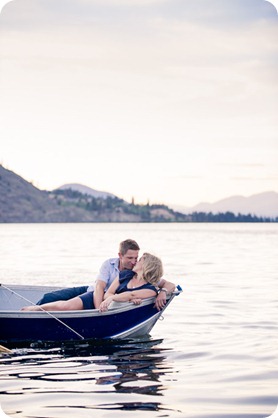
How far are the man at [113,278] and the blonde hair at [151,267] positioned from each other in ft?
0.42

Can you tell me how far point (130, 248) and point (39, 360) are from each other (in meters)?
1.54

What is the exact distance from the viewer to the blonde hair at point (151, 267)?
9617mm

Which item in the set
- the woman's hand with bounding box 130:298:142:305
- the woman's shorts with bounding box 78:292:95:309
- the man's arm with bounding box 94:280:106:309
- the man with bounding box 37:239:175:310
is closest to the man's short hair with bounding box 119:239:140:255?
the man with bounding box 37:239:175:310

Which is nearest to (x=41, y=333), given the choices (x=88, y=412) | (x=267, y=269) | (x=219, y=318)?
(x=88, y=412)

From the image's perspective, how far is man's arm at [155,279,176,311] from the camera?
10.1 m

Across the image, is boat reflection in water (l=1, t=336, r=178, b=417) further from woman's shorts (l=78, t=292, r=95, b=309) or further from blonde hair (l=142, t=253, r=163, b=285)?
blonde hair (l=142, t=253, r=163, b=285)

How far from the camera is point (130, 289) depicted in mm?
9898

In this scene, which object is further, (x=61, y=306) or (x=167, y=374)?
(x=61, y=306)

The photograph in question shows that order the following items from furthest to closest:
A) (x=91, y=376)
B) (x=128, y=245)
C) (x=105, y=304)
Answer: (x=105, y=304)
(x=128, y=245)
(x=91, y=376)

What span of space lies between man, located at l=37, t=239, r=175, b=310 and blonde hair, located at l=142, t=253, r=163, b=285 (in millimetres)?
129

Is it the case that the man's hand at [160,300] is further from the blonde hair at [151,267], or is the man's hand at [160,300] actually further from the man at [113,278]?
the blonde hair at [151,267]

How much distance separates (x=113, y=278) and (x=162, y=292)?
23.5 inches

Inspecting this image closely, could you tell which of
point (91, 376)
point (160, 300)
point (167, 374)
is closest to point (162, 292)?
point (160, 300)

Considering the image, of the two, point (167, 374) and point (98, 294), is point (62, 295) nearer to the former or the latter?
point (98, 294)
